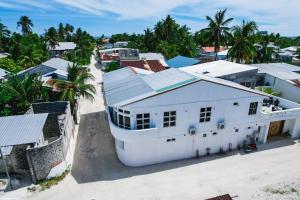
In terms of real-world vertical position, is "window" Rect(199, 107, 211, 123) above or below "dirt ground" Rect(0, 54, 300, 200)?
above

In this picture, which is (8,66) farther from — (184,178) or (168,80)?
(184,178)

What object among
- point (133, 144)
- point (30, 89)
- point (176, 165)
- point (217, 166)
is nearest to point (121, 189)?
point (133, 144)

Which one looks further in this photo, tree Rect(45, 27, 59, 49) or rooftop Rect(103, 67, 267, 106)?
tree Rect(45, 27, 59, 49)

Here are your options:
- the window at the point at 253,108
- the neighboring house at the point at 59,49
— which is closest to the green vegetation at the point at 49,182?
the window at the point at 253,108

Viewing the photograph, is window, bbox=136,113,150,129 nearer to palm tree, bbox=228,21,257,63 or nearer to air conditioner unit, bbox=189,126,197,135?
air conditioner unit, bbox=189,126,197,135

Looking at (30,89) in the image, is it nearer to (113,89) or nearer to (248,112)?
(113,89)

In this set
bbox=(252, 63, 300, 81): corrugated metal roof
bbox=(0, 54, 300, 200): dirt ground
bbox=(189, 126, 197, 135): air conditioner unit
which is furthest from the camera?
bbox=(252, 63, 300, 81): corrugated metal roof

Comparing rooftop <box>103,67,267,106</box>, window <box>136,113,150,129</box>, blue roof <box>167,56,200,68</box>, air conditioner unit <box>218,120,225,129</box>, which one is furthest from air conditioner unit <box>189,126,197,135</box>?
blue roof <box>167,56,200,68</box>
